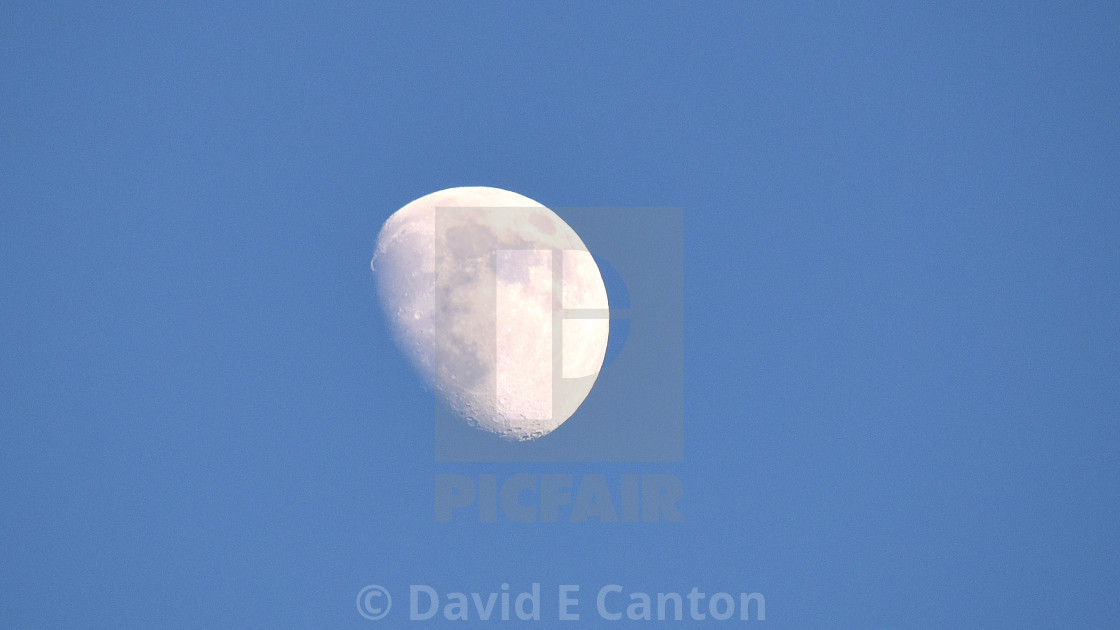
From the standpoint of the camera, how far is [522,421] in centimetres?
1056

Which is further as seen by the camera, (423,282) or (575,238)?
(575,238)

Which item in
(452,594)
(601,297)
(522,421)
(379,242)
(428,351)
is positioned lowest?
(452,594)

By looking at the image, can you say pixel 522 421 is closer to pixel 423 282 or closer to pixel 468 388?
pixel 468 388

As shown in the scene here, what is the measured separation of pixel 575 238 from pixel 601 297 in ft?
3.27

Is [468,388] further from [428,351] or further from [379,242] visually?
[379,242]

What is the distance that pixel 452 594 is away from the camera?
12312mm

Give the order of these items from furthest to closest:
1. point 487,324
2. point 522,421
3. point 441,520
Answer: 1. point 441,520
2. point 522,421
3. point 487,324

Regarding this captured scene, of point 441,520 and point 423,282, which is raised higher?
point 423,282

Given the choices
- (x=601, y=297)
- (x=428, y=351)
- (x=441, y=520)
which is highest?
(x=601, y=297)

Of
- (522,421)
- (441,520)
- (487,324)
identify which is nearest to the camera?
(487,324)

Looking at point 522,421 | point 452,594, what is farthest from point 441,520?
point 522,421

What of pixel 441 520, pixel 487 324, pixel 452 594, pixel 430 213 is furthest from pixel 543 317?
pixel 452 594

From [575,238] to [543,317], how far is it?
164 cm

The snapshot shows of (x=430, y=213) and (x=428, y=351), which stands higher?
(x=430, y=213)
